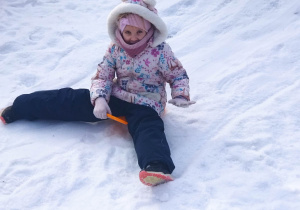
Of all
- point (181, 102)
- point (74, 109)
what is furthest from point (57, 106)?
point (181, 102)

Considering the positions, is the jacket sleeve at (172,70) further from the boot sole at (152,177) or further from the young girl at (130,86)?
the boot sole at (152,177)

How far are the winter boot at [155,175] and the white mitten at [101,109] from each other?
17.7 inches

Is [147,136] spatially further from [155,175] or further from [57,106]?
[57,106]

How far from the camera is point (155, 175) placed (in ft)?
4.28

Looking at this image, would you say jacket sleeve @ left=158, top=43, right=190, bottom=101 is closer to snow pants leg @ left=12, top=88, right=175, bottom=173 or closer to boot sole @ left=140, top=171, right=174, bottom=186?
snow pants leg @ left=12, top=88, right=175, bottom=173

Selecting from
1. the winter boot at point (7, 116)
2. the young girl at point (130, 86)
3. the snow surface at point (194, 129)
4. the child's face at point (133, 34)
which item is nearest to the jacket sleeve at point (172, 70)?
the young girl at point (130, 86)

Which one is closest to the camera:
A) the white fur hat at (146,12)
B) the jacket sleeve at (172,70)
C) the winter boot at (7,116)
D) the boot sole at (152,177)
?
the boot sole at (152,177)

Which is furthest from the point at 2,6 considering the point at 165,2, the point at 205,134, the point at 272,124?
the point at 272,124

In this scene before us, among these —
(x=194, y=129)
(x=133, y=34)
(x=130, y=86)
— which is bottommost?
(x=194, y=129)

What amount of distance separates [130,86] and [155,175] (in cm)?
67

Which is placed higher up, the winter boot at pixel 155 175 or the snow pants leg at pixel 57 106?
the snow pants leg at pixel 57 106

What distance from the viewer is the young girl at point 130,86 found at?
1.66 meters

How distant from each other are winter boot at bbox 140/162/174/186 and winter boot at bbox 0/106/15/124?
101 cm

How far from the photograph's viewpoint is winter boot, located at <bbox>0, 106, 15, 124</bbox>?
1863 millimetres
